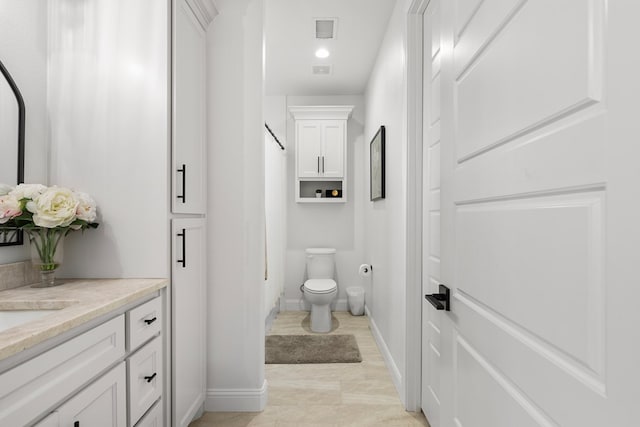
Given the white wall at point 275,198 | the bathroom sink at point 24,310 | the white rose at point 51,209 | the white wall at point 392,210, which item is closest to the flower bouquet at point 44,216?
the white rose at point 51,209

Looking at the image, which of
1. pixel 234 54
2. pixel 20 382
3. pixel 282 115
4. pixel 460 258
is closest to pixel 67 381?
pixel 20 382

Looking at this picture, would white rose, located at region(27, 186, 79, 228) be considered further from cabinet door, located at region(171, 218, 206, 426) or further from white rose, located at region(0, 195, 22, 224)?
cabinet door, located at region(171, 218, 206, 426)

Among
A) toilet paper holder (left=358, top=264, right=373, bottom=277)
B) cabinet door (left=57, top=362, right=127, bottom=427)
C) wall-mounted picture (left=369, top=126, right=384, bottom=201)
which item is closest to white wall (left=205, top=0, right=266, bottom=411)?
cabinet door (left=57, top=362, right=127, bottom=427)

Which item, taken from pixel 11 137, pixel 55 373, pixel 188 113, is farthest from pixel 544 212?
pixel 11 137

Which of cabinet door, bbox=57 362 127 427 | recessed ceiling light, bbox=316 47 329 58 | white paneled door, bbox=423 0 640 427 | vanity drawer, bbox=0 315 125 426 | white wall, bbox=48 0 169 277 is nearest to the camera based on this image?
white paneled door, bbox=423 0 640 427

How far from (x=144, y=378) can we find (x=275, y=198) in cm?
233

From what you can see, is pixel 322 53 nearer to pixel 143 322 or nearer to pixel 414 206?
pixel 414 206

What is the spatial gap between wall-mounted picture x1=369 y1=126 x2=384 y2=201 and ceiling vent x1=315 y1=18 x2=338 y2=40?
2.81ft

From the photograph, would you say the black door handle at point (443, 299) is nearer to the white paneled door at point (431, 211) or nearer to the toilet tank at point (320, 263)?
the white paneled door at point (431, 211)

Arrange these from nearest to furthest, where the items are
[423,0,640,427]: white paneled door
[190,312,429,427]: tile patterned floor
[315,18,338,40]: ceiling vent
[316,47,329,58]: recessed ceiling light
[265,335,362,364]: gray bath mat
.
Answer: [423,0,640,427]: white paneled door, [190,312,429,427]: tile patterned floor, [315,18,338,40]: ceiling vent, [265,335,362,364]: gray bath mat, [316,47,329,58]: recessed ceiling light

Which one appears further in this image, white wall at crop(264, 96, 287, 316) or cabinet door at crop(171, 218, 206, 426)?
white wall at crop(264, 96, 287, 316)

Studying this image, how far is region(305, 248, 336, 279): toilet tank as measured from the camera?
4023mm

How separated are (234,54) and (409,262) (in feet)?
5.24

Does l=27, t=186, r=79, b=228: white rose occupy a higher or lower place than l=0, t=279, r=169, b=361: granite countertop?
higher
